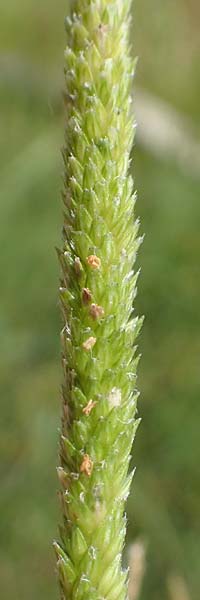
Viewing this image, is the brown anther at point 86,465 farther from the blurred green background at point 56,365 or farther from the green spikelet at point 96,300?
the blurred green background at point 56,365

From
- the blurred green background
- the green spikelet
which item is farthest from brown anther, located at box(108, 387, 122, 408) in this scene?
the blurred green background

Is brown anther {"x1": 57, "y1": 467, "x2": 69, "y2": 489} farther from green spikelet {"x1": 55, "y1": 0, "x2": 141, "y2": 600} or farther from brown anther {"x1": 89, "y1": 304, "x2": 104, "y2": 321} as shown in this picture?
brown anther {"x1": 89, "y1": 304, "x2": 104, "y2": 321}

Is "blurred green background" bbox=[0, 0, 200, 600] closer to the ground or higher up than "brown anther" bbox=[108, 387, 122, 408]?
higher up

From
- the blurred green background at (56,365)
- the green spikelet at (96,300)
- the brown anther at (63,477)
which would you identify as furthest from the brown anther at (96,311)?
the blurred green background at (56,365)

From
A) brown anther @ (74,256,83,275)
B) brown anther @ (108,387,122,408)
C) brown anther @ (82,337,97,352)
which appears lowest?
brown anther @ (108,387,122,408)

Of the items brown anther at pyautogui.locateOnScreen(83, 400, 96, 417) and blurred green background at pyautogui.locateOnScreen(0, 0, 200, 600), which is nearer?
brown anther at pyautogui.locateOnScreen(83, 400, 96, 417)

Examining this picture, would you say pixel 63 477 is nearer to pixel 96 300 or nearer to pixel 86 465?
pixel 86 465
